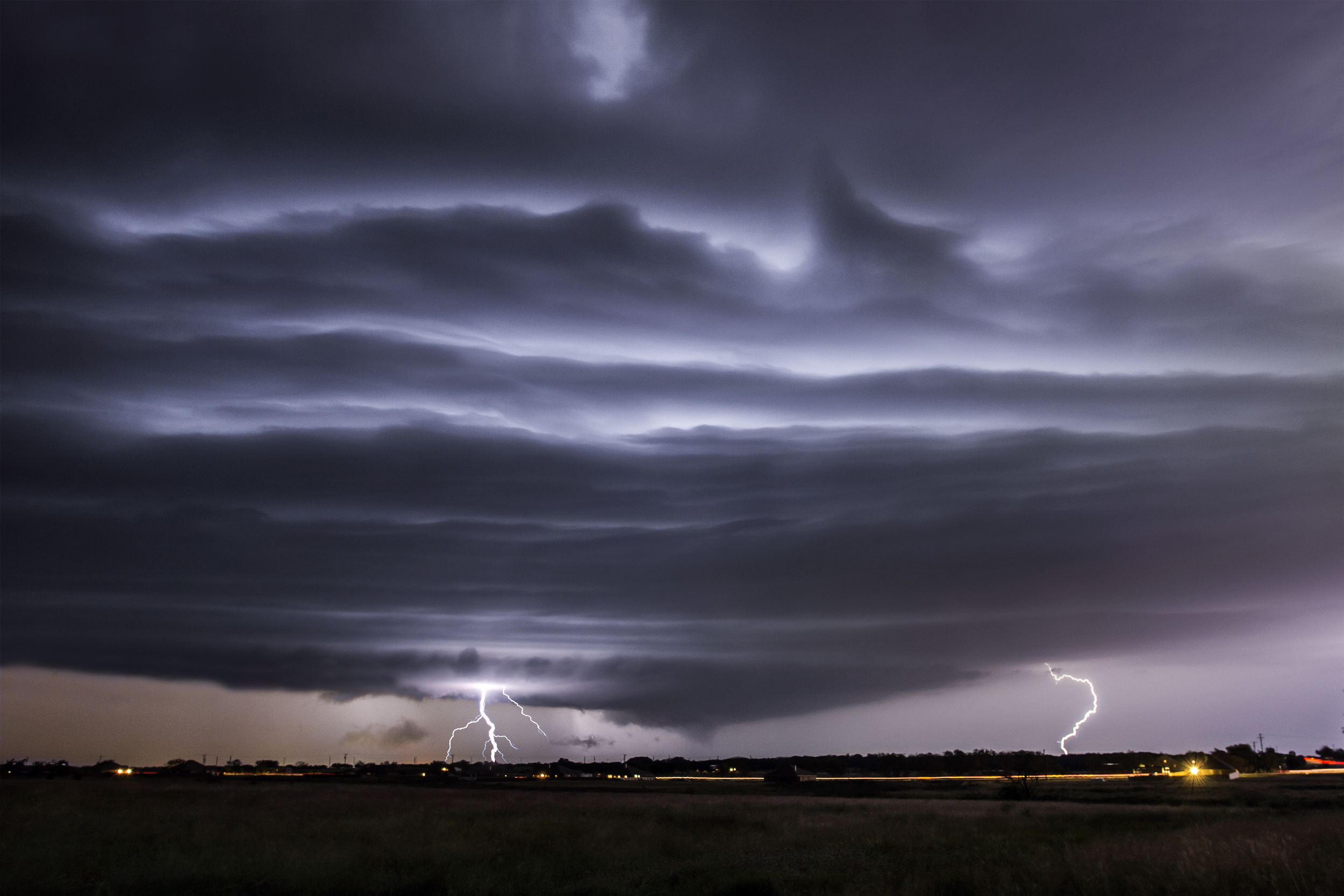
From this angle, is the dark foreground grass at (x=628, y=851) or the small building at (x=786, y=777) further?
the small building at (x=786, y=777)

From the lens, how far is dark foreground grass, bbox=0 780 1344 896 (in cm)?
2150

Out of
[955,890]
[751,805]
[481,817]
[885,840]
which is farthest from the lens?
[751,805]

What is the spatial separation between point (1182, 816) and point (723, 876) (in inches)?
1569

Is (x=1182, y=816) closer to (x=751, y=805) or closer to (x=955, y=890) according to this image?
(x=751, y=805)

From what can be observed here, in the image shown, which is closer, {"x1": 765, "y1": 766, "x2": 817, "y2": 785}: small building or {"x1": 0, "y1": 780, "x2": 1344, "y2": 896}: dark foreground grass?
{"x1": 0, "y1": 780, "x2": 1344, "y2": 896}: dark foreground grass

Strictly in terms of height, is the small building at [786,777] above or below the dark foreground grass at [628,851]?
below

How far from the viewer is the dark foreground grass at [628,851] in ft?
70.5

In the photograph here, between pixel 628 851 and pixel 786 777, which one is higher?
pixel 628 851

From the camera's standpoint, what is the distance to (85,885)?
883 inches

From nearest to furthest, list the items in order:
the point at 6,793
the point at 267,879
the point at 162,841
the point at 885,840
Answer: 1. the point at 267,879
2. the point at 162,841
3. the point at 885,840
4. the point at 6,793

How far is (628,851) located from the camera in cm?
3078

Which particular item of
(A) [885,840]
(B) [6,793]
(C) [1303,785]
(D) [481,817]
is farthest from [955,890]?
(C) [1303,785]

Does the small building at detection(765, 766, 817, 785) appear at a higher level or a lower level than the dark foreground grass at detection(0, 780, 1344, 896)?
lower

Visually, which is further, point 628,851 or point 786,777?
point 786,777
